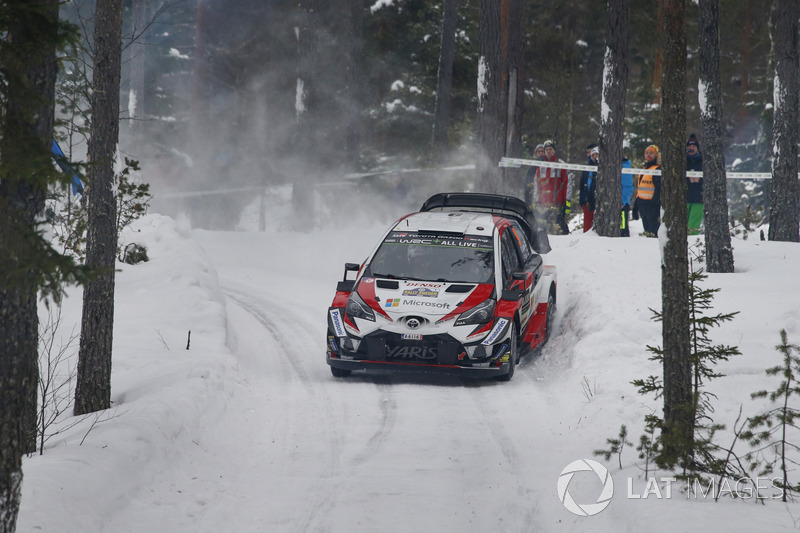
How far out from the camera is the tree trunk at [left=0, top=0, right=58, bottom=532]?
4316mm

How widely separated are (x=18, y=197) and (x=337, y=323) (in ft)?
17.3

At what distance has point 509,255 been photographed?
10711 mm

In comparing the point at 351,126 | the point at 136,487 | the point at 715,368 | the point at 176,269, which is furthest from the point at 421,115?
the point at 136,487

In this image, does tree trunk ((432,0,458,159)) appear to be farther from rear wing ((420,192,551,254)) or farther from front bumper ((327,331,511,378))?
front bumper ((327,331,511,378))

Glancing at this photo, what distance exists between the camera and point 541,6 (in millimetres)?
33500

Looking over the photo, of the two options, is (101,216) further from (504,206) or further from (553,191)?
(553,191)

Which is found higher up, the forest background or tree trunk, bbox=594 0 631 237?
the forest background

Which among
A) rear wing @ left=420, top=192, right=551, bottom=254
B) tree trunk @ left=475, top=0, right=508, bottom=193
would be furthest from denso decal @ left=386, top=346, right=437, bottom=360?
tree trunk @ left=475, top=0, right=508, bottom=193

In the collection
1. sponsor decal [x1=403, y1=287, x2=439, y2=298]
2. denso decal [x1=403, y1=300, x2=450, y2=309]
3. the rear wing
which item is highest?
the rear wing

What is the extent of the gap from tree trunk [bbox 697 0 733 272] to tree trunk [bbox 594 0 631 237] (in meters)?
4.21

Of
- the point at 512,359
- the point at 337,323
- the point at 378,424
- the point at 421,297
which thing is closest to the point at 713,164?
the point at 512,359

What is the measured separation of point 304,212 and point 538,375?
17063mm

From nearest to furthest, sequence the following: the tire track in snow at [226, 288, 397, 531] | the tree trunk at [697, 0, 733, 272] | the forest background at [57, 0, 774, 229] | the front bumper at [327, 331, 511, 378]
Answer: the tire track in snow at [226, 288, 397, 531]
the front bumper at [327, 331, 511, 378]
the tree trunk at [697, 0, 733, 272]
the forest background at [57, 0, 774, 229]

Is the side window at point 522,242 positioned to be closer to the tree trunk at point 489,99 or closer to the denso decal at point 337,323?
the denso decal at point 337,323
